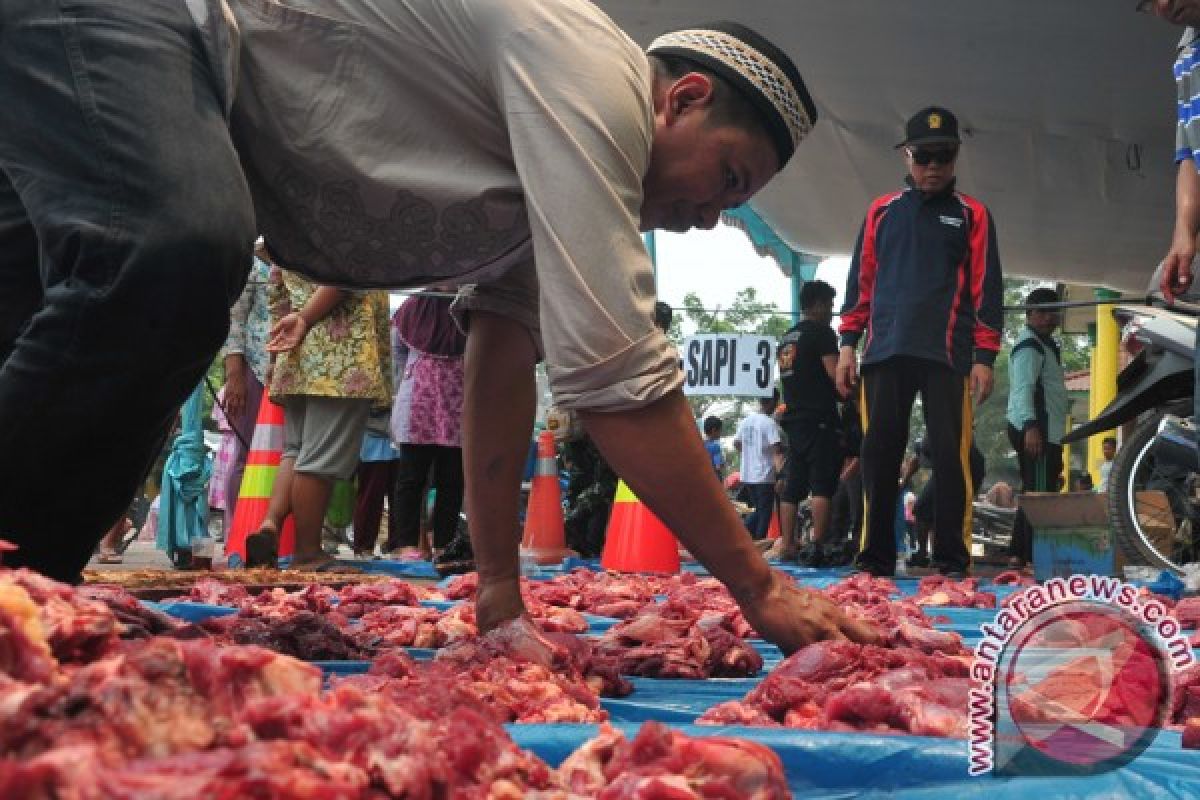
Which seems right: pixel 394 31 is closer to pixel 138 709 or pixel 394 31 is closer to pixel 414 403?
pixel 138 709

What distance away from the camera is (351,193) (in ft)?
8.64

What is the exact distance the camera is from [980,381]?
7758 mm

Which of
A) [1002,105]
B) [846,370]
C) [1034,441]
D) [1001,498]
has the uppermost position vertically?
[1002,105]

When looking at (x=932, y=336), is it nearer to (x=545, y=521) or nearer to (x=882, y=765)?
(x=545, y=521)

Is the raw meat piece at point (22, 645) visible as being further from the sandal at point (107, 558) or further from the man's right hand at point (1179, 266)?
the sandal at point (107, 558)

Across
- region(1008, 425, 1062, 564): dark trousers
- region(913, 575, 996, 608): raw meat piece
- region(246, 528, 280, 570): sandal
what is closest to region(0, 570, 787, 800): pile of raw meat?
region(913, 575, 996, 608): raw meat piece

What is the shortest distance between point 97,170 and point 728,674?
172 cm

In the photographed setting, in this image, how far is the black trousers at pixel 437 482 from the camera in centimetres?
800

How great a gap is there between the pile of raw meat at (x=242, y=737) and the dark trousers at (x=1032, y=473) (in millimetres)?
9155

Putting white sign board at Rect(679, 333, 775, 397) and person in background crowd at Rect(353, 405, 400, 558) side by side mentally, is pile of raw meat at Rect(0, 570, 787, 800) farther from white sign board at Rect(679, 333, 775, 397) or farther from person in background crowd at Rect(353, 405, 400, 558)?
white sign board at Rect(679, 333, 775, 397)

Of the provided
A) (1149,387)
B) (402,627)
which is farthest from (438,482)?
(402,627)

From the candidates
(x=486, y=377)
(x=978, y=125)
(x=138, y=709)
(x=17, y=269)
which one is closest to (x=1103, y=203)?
(x=978, y=125)

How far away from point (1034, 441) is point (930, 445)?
3.24m

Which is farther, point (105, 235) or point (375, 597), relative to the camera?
point (375, 597)
